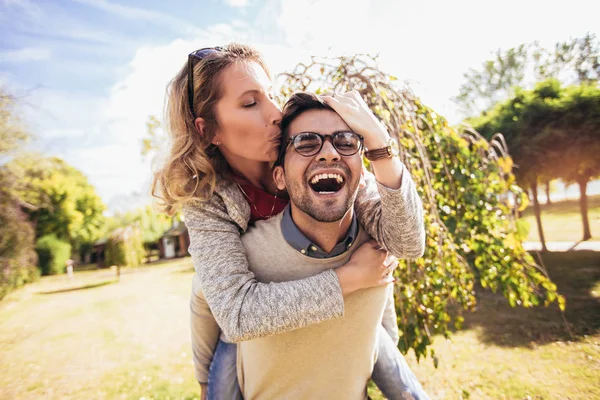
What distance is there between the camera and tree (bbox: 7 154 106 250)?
16.8 metres

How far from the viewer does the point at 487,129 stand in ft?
36.1

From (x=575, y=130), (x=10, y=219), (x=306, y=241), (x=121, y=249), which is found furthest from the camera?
(x=121, y=249)

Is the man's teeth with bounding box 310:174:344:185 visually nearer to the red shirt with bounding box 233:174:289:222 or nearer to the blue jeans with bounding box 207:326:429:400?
the red shirt with bounding box 233:174:289:222

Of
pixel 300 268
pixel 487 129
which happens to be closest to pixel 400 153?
pixel 300 268

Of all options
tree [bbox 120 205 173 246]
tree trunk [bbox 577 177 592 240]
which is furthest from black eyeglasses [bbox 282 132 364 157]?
tree [bbox 120 205 173 246]

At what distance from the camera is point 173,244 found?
3759 cm

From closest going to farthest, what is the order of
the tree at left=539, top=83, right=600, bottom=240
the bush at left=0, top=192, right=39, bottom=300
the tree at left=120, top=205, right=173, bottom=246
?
the tree at left=539, top=83, right=600, bottom=240 < the bush at left=0, top=192, right=39, bottom=300 < the tree at left=120, top=205, right=173, bottom=246

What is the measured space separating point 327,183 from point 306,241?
0.29 metres

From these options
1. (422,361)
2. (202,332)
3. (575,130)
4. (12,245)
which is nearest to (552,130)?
(575,130)

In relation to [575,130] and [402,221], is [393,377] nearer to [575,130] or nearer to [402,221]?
[402,221]

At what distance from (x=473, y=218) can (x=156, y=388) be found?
5.83 m

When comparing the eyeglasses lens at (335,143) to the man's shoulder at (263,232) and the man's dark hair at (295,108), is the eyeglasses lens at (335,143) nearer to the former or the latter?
the man's dark hair at (295,108)

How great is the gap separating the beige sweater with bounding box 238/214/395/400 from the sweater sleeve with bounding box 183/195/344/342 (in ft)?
0.53

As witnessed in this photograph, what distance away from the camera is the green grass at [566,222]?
14.3m
